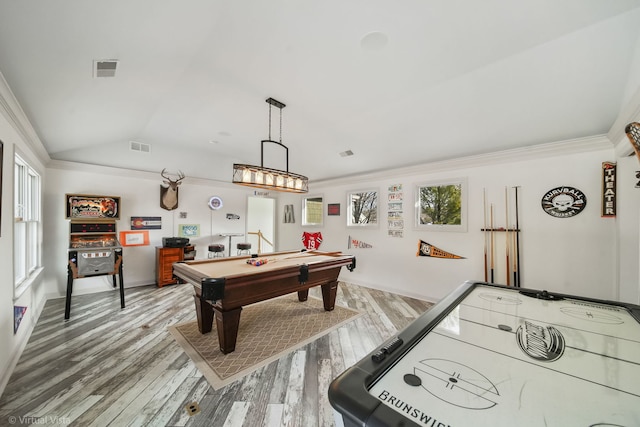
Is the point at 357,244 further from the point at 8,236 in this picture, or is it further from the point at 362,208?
the point at 8,236

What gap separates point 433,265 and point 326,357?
105 inches

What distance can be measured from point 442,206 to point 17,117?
5.44 metres

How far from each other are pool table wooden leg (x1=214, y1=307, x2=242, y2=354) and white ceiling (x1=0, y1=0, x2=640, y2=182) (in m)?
2.46

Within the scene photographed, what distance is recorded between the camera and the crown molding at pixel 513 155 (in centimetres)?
300

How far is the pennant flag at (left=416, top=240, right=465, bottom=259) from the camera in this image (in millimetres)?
4068

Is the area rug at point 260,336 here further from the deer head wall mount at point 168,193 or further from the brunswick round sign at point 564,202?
the deer head wall mount at point 168,193

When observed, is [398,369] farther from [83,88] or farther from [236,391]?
[83,88]

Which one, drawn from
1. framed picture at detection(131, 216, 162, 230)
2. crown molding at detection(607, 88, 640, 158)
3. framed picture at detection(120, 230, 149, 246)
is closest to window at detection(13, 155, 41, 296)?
framed picture at detection(120, 230, 149, 246)

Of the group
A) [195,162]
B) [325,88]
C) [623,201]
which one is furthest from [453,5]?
[195,162]

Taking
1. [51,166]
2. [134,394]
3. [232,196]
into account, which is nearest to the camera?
[134,394]

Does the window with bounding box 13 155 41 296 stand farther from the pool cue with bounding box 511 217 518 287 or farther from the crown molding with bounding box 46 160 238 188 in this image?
the pool cue with bounding box 511 217 518 287

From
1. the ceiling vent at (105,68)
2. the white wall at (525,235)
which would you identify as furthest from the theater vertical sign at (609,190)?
the ceiling vent at (105,68)

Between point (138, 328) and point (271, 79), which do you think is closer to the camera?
point (271, 79)

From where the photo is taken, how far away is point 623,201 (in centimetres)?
270
